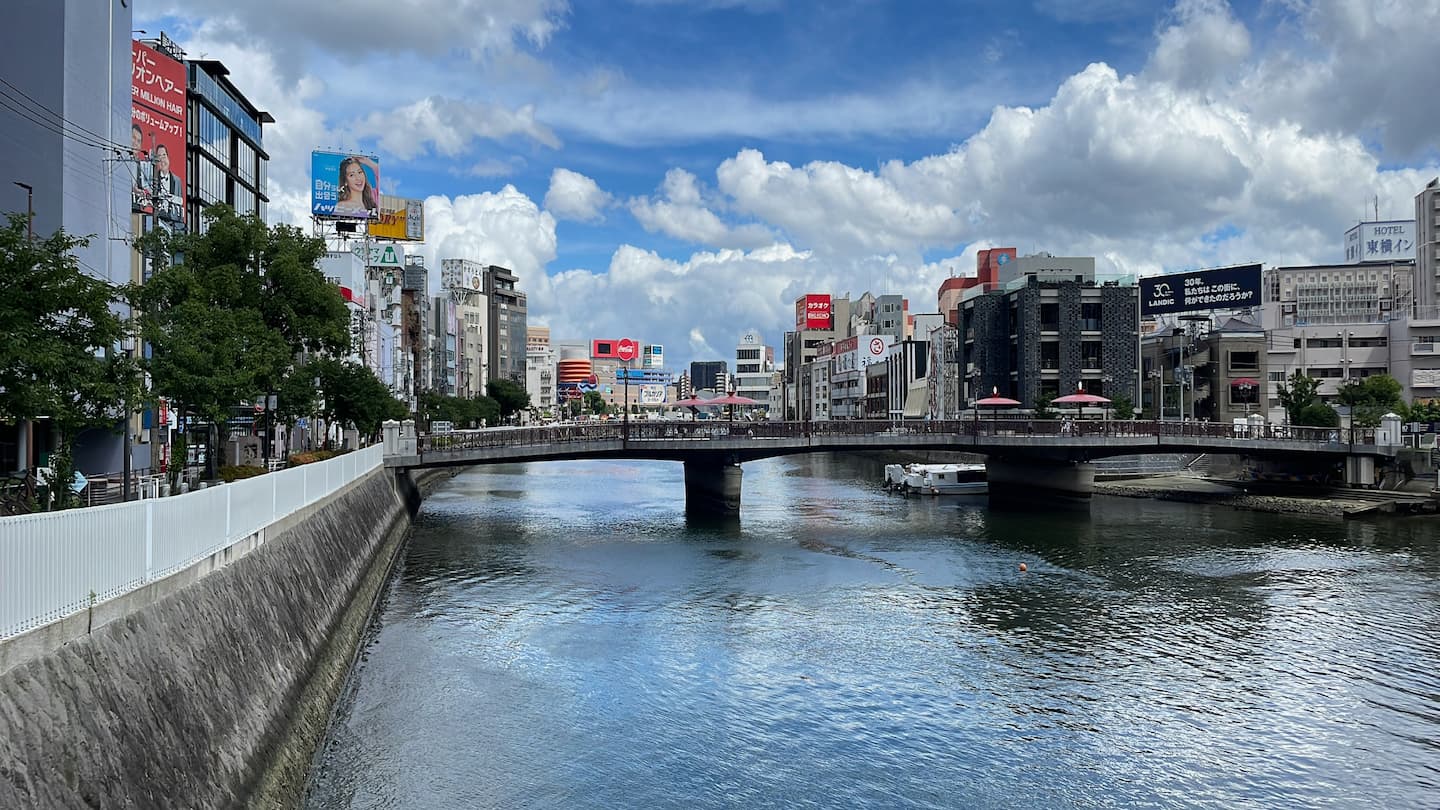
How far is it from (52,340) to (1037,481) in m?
64.2

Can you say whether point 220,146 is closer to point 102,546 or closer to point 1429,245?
point 102,546

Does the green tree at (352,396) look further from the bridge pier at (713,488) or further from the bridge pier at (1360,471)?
the bridge pier at (1360,471)

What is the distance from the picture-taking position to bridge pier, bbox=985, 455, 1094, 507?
7094 cm

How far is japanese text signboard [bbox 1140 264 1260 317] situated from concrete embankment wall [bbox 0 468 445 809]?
110 meters

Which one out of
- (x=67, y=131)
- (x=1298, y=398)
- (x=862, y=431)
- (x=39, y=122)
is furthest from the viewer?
(x=1298, y=398)

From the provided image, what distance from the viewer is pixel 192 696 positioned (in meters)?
15.3

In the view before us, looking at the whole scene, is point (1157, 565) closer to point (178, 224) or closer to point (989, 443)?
point (989, 443)

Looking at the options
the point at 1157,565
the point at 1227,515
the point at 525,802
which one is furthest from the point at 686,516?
the point at 525,802

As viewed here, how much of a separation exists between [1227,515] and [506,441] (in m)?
46.7

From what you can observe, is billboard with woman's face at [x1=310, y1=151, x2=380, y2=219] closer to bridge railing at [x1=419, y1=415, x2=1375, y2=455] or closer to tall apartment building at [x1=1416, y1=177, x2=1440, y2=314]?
bridge railing at [x1=419, y1=415, x2=1375, y2=455]

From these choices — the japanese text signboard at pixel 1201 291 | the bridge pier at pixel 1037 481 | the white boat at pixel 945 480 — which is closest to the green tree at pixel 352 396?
the white boat at pixel 945 480

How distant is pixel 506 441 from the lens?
59844mm

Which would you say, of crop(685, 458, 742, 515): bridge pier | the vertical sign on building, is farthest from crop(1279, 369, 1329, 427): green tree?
the vertical sign on building

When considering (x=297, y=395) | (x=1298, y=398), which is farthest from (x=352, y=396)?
(x=1298, y=398)
